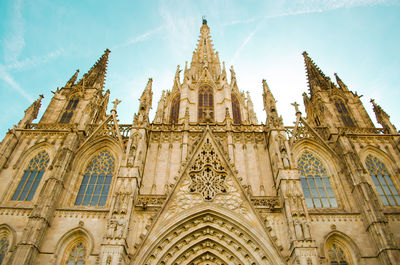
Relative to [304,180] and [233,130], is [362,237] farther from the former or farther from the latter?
[233,130]

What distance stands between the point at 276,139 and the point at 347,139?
5.08 metres

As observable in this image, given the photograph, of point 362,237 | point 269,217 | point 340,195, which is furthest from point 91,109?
point 362,237

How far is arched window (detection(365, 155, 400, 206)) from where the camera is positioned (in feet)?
54.0

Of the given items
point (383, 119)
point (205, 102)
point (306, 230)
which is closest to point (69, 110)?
point (205, 102)

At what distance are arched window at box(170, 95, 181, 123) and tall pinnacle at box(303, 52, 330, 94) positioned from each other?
11866 mm

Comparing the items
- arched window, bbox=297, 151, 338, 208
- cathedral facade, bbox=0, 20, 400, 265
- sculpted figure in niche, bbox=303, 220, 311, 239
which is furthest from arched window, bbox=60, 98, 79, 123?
sculpted figure in niche, bbox=303, 220, 311, 239

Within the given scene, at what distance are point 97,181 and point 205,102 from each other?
1250 centimetres

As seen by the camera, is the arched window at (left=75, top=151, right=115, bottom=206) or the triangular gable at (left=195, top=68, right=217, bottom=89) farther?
the triangular gable at (left=195, top=68, right=217, bottom=89)

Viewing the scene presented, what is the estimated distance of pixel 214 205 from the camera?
572 inches

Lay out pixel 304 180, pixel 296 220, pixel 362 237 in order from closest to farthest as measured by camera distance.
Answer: pixel 296 220
pixel 362 237
pixel 304 180

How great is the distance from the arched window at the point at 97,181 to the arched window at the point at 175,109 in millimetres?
8067

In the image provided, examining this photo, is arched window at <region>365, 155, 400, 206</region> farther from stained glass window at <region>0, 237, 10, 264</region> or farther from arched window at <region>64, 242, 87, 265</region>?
stained glass window at <region>0, 237, 10, 264</region>

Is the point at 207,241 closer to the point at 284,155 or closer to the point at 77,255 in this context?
the point at 284,155

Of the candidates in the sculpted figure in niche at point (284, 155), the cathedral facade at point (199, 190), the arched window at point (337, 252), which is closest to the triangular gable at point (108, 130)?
the cathedral facade at point (199, 190)
